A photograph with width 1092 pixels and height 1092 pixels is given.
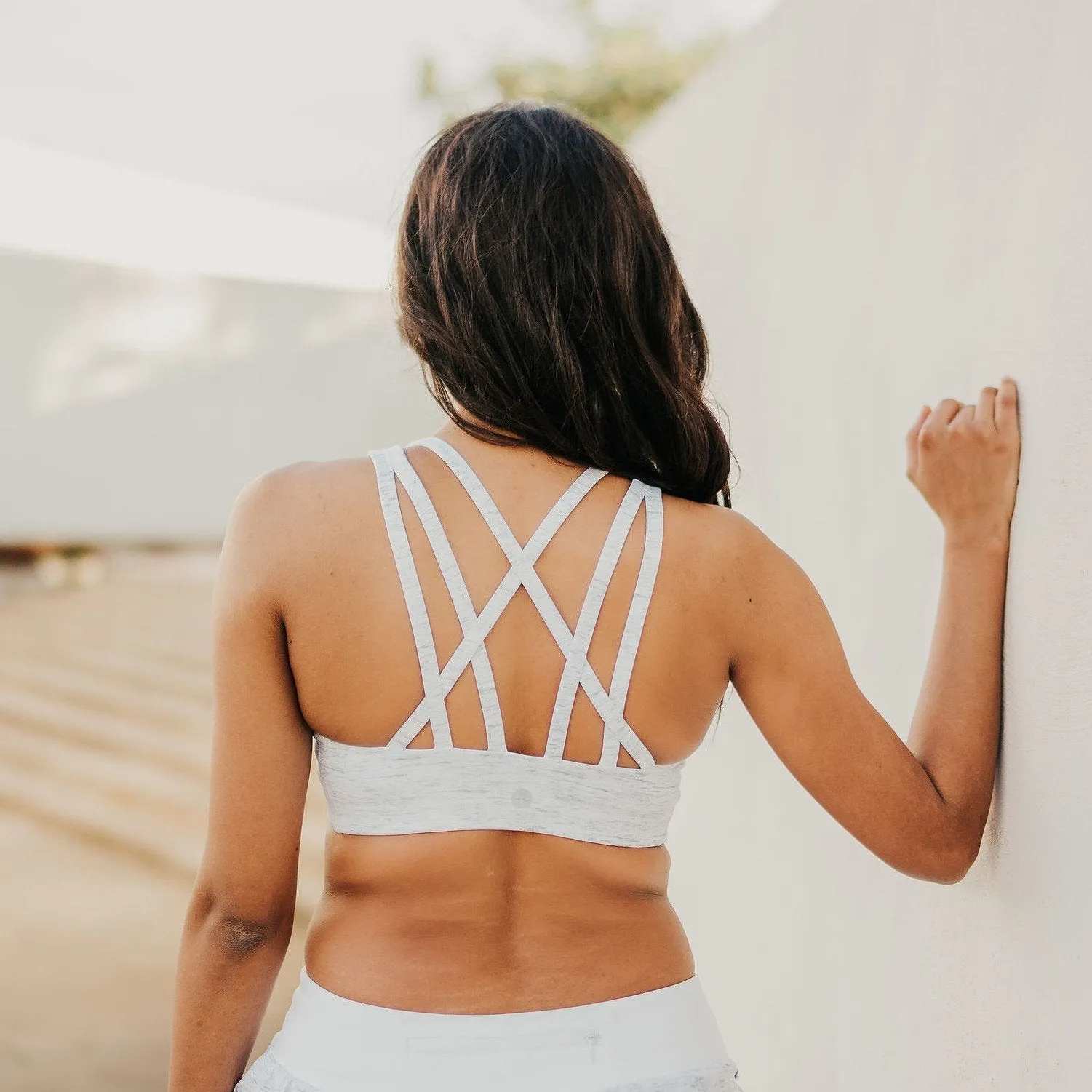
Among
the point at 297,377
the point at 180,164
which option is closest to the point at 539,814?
the point at 297,377

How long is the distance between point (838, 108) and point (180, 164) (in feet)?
38.8

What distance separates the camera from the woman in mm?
1048

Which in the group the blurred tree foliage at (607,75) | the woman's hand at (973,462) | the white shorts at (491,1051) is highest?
the blurred tree foliage at (607,75)

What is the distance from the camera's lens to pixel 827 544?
2.02 meters

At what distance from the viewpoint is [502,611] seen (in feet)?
3.43

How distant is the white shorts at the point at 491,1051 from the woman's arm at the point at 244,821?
11 cm

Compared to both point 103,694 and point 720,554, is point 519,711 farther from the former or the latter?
point 103,694

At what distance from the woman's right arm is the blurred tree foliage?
599 inches

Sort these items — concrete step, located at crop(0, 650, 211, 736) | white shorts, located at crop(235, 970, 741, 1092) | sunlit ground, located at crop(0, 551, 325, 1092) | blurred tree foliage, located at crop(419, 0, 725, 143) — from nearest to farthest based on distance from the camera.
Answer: white shorts, located at crop(235, 970, 741, 1092) → sunlit ground, located at crop(0, 551, 325, 1092) → concrete step, located at crop(0, 650, 211, 736) → blurred tree foliage, located at crop(419, 0, 725, 143)

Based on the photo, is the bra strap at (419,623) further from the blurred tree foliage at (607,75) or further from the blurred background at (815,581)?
the blurred tree foliage at (607,75)

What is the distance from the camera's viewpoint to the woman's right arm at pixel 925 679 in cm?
108

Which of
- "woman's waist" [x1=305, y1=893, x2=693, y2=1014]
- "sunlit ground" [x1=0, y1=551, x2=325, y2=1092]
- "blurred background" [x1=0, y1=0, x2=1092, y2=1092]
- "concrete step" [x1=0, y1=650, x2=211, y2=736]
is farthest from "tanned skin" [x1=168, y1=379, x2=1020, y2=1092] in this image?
"concrete step" [x1=0, y1=650, x2=211, y2=736]

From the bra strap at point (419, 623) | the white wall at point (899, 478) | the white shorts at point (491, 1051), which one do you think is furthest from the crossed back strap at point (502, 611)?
the white wall at point (899, 478)

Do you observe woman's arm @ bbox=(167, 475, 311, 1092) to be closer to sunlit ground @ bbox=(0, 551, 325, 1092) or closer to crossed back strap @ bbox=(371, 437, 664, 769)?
crossed back strap @ bbox=(371, 437, 664, 769)
